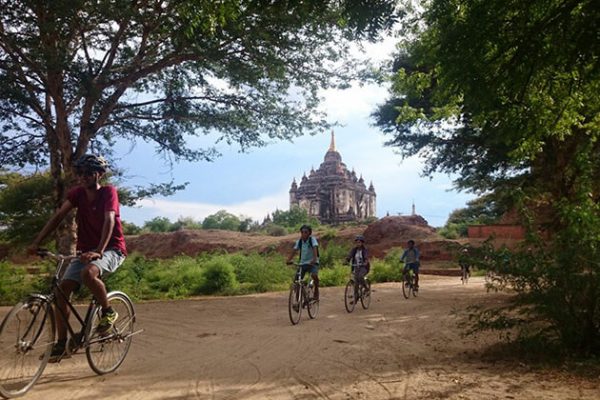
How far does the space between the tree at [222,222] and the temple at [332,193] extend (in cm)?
949

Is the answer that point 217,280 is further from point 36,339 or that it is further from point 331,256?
point 36,339

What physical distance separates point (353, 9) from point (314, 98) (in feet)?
32.3

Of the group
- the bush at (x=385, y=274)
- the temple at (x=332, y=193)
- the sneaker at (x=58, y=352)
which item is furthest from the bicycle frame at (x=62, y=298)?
the temple at (x=332, y=193)

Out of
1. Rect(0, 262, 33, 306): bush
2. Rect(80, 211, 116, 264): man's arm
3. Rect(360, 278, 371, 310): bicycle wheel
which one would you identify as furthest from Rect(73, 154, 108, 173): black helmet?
Rect(0, 262, 33, 306): bush

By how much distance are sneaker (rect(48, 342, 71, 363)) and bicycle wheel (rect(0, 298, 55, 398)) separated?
41 mm

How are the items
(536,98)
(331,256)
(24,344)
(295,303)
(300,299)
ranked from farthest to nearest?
(331,256) < (300,299) < (295,303) < (536,98) < (24,344)

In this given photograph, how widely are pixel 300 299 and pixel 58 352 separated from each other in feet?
16.0

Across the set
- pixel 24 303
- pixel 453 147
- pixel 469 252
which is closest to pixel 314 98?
pixel 453 147

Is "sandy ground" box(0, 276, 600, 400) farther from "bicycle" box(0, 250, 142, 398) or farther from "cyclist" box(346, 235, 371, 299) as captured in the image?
"cyclist" box(346, 235, 371, 299)

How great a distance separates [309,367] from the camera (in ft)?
16.5

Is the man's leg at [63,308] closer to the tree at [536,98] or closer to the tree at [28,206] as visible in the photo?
the tree at [536,98]

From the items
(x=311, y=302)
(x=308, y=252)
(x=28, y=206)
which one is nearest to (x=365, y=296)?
(x=311, y=302)

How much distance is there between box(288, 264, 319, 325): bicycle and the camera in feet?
26.9

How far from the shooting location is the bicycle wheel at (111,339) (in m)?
4.33
